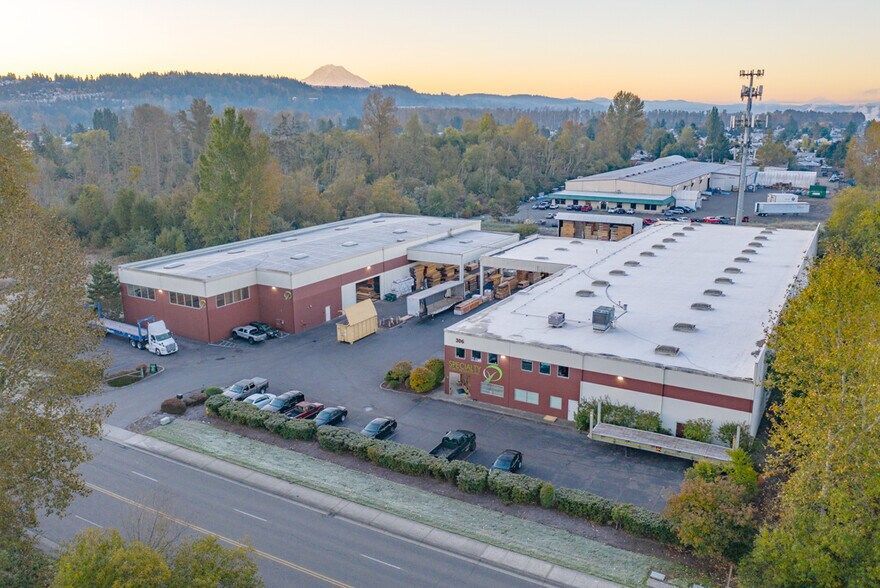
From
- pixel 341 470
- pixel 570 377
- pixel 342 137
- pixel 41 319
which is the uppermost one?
pixel 342 137

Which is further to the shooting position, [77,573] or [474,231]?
[474,231]

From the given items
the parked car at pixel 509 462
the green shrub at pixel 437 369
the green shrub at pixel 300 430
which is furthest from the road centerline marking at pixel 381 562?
the green shrub at pixel 437 369

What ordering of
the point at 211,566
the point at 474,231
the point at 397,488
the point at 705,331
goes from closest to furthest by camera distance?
the point at 211,566 → the point at 397,488 → the point at 705,331 → the point at 474,231

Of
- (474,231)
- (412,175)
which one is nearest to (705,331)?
(474,231)

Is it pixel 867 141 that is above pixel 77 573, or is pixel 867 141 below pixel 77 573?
above

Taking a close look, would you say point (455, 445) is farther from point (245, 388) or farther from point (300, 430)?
point (245, 388)

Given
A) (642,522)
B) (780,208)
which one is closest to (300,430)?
(642,522)

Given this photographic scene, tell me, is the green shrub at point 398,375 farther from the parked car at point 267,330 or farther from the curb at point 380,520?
the parked car at point 267,330

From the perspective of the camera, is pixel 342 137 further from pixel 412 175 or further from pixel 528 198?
pixel 528 198
